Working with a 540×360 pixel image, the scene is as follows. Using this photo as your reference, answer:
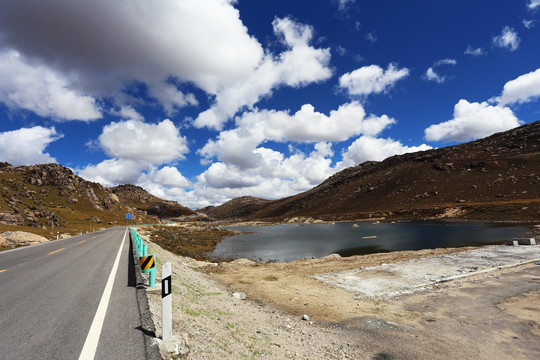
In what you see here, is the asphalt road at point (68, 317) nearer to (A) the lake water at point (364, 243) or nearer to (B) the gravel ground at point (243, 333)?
(B) the gravel ground at point (243, 333)

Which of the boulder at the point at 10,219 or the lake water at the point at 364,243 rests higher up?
the boulder at the point at 10,219

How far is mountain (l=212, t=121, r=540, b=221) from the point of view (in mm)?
95738

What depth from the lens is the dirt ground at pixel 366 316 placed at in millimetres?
7039

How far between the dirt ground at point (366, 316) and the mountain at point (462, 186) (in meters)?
79.8

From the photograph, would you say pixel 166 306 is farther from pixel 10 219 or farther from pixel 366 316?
pixel 10 219

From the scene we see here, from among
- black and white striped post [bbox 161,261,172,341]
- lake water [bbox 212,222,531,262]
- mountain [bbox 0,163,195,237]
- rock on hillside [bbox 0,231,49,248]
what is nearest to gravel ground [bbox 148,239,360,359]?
black and white striped post [bbox 161,261,172,341]

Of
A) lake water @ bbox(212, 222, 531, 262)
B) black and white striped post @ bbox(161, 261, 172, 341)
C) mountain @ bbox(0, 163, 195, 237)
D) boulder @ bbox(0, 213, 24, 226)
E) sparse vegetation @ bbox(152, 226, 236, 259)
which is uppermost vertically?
mountain @ bbox(0, 163, 195, 237)

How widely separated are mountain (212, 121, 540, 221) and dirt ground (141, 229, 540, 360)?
7980 cm

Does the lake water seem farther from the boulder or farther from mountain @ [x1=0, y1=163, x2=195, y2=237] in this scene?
mountain @ [x1=0, y1=163, x2=195, y2=237]

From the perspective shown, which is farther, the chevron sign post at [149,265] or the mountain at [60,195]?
the mountain at [60,195]

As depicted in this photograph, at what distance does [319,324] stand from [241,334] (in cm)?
435

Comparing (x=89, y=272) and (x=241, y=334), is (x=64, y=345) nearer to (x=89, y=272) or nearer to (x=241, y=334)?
(x=241, y=334)

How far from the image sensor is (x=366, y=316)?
11.0m

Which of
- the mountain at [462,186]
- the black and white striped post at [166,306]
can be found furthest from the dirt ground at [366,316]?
the mountain at [462,186]
